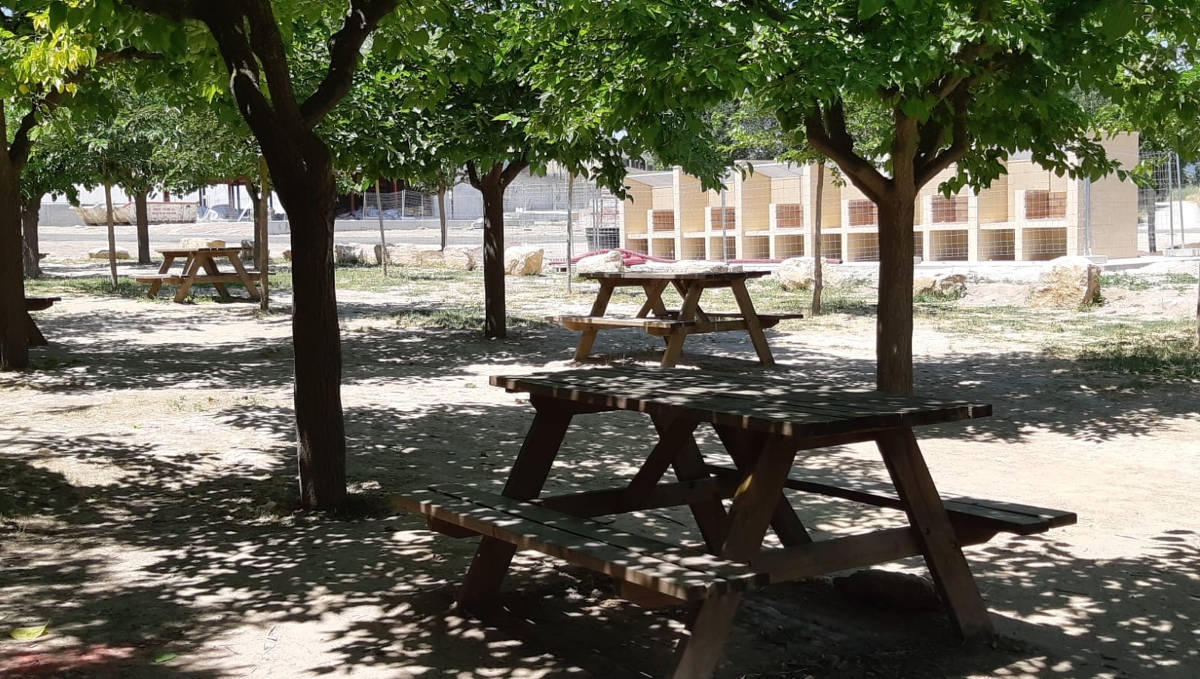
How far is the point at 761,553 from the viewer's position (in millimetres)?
3846

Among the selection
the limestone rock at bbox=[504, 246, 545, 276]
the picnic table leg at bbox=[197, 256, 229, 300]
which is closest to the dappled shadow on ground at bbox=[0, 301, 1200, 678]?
the picnic table leg at bbox=[197, 256, 229, 300]

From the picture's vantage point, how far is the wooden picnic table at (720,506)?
355 cm

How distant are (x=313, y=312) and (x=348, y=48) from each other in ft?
4.44

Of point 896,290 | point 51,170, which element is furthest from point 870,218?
point 896,290

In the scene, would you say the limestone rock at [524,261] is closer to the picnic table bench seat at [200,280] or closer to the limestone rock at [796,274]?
the limestone rock at [796,274]

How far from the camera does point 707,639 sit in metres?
3.49

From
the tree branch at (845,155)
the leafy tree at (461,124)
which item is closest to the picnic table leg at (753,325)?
the leafy tree at (461,124)

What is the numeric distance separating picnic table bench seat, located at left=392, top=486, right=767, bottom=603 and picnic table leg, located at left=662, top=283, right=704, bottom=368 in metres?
7.21

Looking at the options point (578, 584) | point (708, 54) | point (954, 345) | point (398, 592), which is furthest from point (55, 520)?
point (954, 345)

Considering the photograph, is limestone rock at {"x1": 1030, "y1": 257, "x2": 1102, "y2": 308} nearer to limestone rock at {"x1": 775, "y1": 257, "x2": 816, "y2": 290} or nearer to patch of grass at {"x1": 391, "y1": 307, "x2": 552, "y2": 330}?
limestone rock at {"x1": 775, "y1": 257, "x2": 816, "y2": 290}

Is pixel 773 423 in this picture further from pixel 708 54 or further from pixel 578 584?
pixel 708 54

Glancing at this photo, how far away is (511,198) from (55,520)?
1972 inches

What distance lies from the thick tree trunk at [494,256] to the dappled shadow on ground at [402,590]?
5.95 metres

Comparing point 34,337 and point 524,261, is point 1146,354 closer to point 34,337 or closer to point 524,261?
point 34,337
